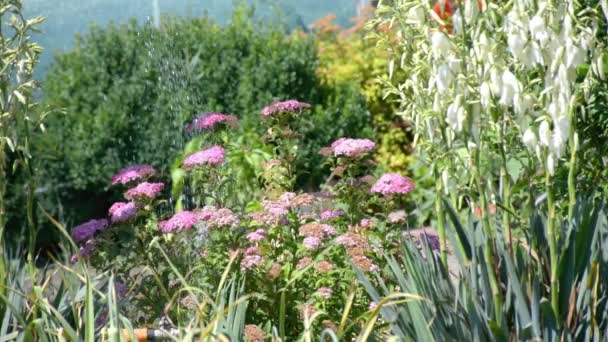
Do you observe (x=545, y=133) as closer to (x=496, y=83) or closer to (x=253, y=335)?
(x=496, y=83)

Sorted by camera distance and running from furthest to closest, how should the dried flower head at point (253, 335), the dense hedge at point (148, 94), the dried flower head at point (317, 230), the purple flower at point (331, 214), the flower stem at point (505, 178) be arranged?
the dense hedge at point (148, 94) → the purple flower at point (331, 214) → the dried flower head at point (317, 230) → the dried flower head at point (253, 335) → the flower stem at point (505, 178)

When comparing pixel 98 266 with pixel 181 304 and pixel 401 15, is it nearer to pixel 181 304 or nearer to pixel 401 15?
pixel 181 304

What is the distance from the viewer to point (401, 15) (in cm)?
321

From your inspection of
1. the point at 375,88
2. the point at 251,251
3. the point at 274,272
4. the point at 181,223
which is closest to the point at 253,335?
the point at 274,272

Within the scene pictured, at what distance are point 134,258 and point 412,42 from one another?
5.85 ft

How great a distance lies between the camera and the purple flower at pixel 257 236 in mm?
3987

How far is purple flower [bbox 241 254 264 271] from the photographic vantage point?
387 cm

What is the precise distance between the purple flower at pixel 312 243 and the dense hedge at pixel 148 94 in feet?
12.9

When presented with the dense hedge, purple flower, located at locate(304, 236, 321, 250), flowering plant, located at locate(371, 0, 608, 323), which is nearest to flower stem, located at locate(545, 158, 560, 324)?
flowering plant, located at locate(371, 0, 608, 323)

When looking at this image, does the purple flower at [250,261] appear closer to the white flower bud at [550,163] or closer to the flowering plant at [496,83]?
the flowering plant at [496,83]

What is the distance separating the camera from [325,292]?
384cm

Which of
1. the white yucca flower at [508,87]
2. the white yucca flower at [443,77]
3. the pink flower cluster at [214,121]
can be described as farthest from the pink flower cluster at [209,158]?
the white yucca flower at [508,87]

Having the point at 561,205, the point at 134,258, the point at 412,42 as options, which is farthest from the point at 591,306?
the point at 134,258

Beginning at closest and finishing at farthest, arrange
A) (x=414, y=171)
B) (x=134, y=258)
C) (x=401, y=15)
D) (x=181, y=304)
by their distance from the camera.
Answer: (x=401, y=15), (x=181, y=304), (x=134, y=258), (x=414, y=171)
